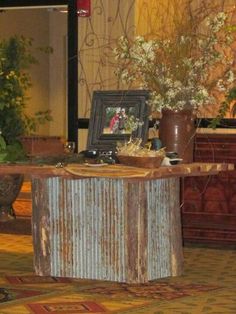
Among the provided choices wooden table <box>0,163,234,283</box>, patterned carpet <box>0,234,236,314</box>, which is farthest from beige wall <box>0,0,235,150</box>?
wooden table <box>0,163,234,283</box>

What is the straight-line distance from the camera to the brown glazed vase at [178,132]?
638 cm

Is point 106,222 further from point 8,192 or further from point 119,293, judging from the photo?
point 8,192

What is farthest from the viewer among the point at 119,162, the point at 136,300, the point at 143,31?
the point at 143,31

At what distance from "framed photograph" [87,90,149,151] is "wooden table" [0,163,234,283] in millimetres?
387

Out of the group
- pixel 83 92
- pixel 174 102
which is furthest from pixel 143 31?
pixel 174 102

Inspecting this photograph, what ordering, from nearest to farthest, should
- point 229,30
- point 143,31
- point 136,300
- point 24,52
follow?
1. point 136,300
2. point 229,30
3. point 143,31
4. point 24,52

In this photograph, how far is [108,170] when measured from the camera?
18.8ft

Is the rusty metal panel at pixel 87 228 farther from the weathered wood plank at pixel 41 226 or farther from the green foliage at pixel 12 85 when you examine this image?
the green foliage at pixel 12 85

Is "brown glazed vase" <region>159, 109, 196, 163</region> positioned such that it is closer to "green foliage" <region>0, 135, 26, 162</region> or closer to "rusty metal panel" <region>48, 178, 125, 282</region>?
"rusty metal panel" <region>48, 178, 125, 282</region>

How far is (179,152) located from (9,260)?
1644 mm

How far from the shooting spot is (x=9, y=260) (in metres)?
7.16

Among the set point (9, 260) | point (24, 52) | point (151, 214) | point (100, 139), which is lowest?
point (9, 260)

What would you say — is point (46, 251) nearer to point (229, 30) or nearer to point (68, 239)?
point (68, 239)

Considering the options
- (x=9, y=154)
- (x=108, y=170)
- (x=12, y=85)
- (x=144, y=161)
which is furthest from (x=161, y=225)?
(x=12, y=85)
